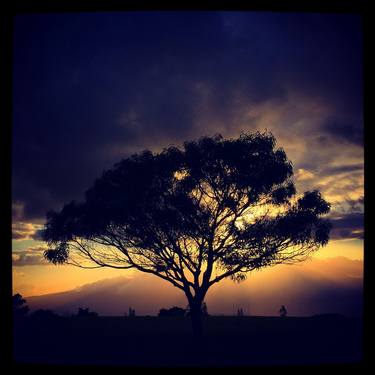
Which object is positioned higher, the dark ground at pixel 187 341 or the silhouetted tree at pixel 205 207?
the silhouetted tree at pixel 205 207

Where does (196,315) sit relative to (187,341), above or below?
above

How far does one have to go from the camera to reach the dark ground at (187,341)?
2108 cm

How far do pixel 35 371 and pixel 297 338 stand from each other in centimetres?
1886

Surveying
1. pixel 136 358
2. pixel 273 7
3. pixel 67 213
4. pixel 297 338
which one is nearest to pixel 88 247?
pixel 67 213

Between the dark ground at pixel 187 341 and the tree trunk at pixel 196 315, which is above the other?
the tree trunk at pixel 196 315

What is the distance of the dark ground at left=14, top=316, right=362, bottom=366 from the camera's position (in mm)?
21078

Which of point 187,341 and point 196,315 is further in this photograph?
point 187,341

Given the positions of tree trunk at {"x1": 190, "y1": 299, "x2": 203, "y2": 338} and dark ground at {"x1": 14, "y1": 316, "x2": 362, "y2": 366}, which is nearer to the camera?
dark ground at {"x1": 14, "y1": 316, "x2": 362, "y2": 366}

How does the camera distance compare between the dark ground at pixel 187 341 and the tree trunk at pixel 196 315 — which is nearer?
the dark ground at pixel 187 341

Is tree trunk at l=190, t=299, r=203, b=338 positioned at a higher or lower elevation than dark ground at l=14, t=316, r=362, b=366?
higher

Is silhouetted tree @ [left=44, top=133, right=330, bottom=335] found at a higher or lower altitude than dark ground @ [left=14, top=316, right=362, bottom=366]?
higher

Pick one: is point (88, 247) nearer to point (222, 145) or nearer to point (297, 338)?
point (222, 145)

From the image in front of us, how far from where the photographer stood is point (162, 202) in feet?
70.6

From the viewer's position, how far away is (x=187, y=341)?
2433 centimetres
